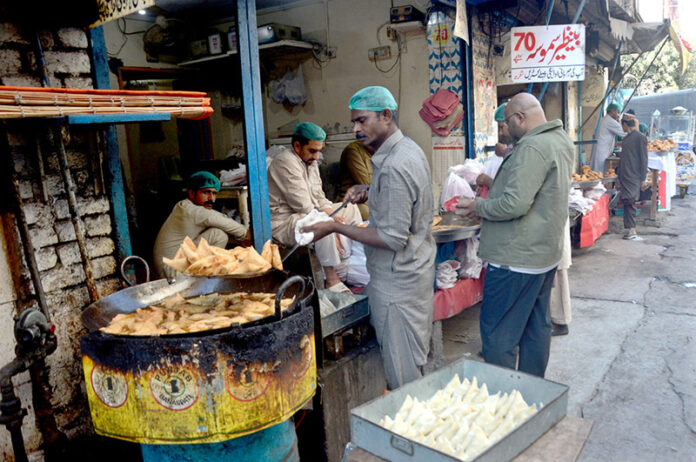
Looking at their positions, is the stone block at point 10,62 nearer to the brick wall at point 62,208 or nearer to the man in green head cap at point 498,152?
the brick wall at point 62,208

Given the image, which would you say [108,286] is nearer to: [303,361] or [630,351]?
[303,361]

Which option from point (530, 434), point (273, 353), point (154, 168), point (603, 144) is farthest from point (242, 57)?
point (603, 144)

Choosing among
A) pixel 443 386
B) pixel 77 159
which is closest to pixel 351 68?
pixel 77 159

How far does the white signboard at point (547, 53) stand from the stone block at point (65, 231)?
5.58 meters

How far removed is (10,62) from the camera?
284 cm

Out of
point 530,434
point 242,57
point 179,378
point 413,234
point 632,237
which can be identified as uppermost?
point 242,57

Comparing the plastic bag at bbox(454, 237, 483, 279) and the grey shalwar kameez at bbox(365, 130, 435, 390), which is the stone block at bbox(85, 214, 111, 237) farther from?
the plastic bag at bbox(454, 237, 483, 279)

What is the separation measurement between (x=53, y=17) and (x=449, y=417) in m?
2.94

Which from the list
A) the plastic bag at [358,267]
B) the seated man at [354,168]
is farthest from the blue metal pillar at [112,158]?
the seated man at [354,168]

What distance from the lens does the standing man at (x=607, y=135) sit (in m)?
11.9

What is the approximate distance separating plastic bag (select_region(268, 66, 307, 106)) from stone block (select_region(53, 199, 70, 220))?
5.93 meters

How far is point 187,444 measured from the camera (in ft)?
7.73

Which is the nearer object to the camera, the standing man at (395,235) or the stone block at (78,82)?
the standing man at (395,235)

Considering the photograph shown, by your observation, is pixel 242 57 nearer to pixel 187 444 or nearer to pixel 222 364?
pixel 222 364
